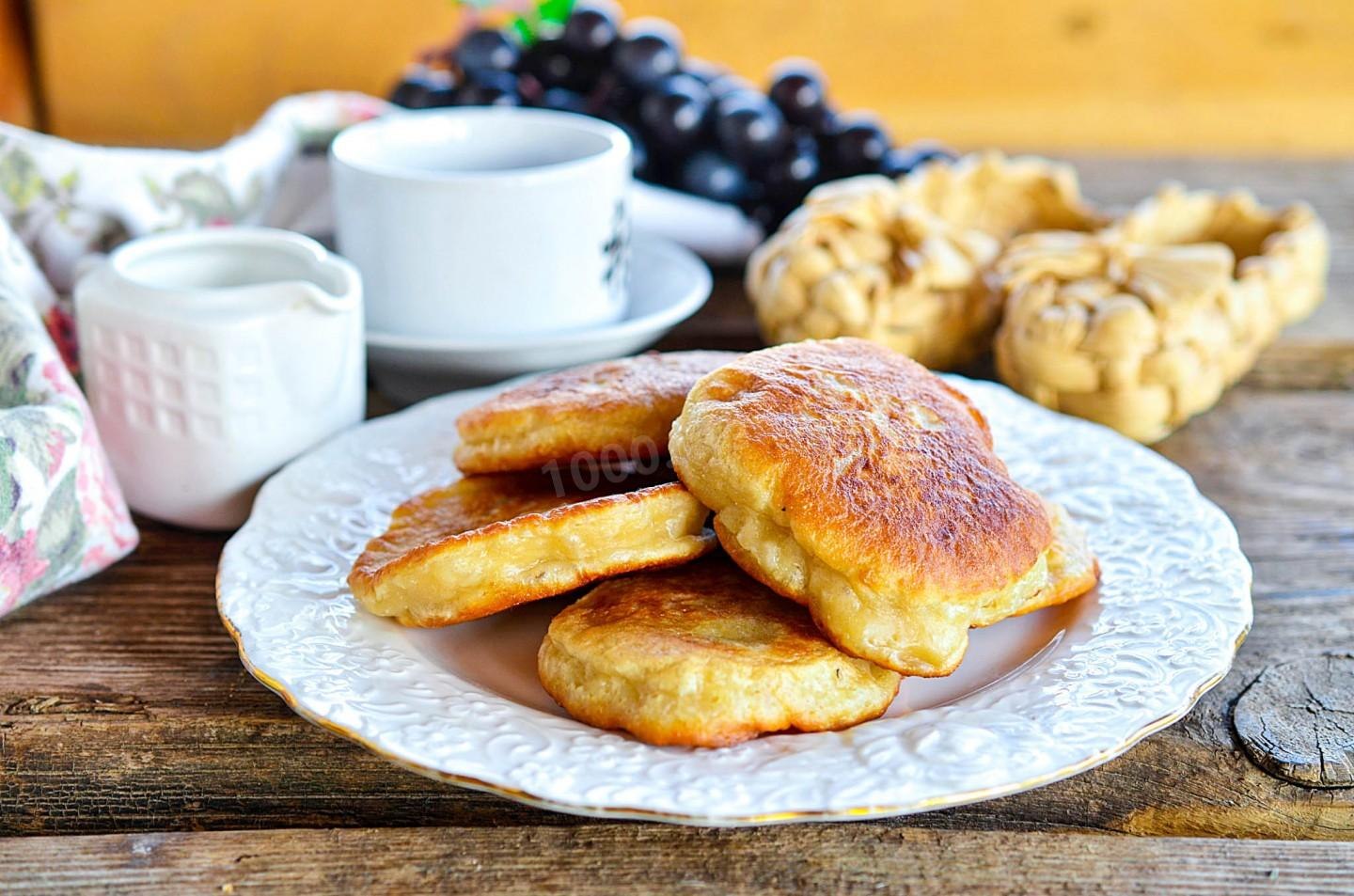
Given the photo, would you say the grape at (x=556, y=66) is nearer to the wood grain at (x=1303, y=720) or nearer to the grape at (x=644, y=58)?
the grape at (x=644, y=58)

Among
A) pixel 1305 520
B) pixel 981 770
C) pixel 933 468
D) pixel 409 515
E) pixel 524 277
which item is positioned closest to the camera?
pixel 981 770

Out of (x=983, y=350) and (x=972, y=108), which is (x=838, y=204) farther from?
(x=972, y=108)

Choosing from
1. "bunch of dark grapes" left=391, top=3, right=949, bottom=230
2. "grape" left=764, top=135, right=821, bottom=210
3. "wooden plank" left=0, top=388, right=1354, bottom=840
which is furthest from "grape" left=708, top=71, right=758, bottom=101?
"wooden plank" left=0, top=388, right=1354, bottom=840

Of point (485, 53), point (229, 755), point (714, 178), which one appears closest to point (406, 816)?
point (229, 755)

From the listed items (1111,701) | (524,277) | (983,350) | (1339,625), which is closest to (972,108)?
(983,350)

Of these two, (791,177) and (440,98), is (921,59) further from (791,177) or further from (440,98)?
(440,98)

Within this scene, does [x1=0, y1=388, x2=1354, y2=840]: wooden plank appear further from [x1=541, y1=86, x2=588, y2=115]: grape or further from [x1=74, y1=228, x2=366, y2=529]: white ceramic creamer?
[x1=541, y1=86, x2=588, y2=115]: grape
